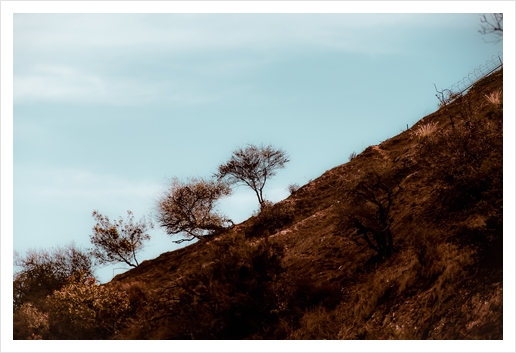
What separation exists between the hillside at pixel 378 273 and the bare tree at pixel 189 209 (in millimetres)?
11119

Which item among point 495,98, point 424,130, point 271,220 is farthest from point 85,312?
point 495,98

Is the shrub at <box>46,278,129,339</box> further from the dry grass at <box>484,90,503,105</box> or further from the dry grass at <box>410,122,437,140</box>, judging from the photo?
the dry grass at <box>484,90,503,105</box>

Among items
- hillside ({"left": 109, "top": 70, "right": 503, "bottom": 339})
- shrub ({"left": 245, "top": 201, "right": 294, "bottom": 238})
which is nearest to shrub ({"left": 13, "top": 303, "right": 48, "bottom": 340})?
hillside ({"left": 109, "top": 70, "right": 503, "bottom": 339})

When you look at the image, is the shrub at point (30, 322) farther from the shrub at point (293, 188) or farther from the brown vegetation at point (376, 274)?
the shrub at point (293, 188)

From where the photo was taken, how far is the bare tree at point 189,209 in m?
33.6

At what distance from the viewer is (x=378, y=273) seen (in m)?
17.0

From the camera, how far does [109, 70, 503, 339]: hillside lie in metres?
13.4

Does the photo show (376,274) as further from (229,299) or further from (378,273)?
(229,299)

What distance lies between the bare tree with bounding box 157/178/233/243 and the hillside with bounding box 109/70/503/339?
11.1 metres

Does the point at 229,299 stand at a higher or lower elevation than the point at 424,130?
lower

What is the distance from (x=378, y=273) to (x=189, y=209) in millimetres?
19423

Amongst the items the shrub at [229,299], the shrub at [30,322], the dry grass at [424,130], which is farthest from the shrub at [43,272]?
the dry grass at [424,130]

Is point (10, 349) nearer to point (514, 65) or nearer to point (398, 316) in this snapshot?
point (398, 316)

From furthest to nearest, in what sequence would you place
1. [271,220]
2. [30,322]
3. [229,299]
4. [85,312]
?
[271,220], [85,312], [30,322], [229,299]
